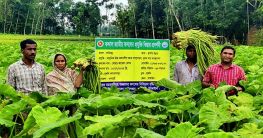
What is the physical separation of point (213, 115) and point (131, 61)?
6.30 feet

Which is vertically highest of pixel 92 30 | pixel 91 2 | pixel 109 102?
pixel 91 2

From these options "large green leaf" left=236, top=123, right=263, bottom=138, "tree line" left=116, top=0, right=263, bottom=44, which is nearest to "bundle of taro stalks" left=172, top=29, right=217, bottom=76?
"large green leaf" left=236, top=123, right=263, bottom=138

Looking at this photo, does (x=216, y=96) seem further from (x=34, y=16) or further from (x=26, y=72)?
(x=34, y=16)

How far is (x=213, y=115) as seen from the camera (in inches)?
83.8

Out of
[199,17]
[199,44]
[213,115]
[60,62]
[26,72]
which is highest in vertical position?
[199,17]

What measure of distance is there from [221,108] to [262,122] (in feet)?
0.95

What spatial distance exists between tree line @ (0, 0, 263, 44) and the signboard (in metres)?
20.0

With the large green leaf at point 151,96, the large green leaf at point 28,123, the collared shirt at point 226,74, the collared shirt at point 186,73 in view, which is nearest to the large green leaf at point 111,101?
the large green leaf at point 151,96

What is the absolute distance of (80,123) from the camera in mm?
2234

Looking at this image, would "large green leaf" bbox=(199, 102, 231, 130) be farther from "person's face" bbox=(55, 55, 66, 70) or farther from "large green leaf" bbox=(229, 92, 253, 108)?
"person's face" bbox=(55, 55, 66, 70)

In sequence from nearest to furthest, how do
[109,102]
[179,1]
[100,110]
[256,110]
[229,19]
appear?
[109,102] → [100,110] → [256,110] → [229,19] → [179,1]

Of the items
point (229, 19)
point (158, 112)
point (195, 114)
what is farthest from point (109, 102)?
point (229, 19)

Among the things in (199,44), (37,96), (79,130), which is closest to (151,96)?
(79,130)

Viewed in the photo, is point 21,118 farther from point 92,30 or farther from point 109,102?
point 92,30
